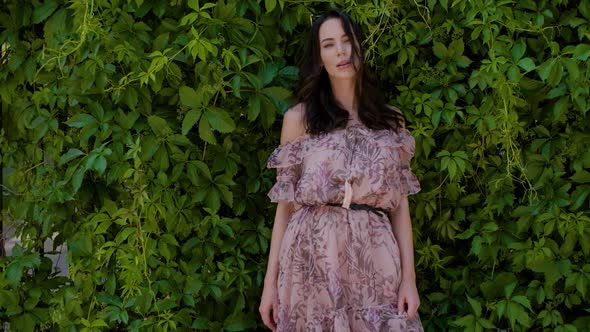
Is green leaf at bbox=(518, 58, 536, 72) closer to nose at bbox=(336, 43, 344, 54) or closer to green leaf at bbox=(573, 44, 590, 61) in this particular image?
green leaf at bbox=(573, 44, 590, 61)

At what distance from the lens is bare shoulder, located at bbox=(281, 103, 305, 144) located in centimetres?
227

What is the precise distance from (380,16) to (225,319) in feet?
3.50

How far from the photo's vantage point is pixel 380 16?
2.57 m

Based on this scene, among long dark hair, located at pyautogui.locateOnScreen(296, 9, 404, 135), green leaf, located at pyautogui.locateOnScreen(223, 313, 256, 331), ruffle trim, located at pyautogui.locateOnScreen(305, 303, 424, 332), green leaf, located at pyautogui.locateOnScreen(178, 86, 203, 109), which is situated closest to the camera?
ruffle trim, located at pyautogui.locateOnScreen(305, 303, 424, 332)

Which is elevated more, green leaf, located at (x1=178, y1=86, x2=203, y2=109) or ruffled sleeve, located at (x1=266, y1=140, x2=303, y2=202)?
green leaf, located at (x1=178, y1=86, x2=203, y2=109)

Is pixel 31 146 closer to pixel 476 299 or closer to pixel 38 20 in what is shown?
pixel 38 20

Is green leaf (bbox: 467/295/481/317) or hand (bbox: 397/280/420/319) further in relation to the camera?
green leaf (bbox: 467/295/481/317)

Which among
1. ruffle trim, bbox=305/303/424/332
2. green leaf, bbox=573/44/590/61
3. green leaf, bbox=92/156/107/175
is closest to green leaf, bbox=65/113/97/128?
green leaf, bbox=92/156/107/175

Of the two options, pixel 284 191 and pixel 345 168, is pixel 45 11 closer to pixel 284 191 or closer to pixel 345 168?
pixel 284 191

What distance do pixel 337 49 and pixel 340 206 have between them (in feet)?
1.39

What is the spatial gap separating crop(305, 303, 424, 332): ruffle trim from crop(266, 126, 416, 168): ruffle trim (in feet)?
1.39

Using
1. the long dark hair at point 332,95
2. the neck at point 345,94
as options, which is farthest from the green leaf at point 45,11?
the neck at point 345,94


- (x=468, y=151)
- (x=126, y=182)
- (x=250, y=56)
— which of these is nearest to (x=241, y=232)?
(x=126, y=182)

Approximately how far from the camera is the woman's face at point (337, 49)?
87.3 inches
